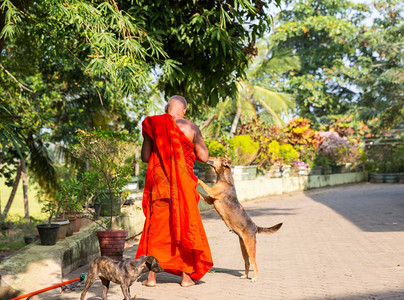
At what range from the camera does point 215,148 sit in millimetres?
15469

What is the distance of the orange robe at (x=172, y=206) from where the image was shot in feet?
19.0

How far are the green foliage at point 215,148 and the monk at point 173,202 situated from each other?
928cm

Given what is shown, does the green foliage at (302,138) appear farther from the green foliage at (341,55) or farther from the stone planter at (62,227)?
the stone planter at (62,227)

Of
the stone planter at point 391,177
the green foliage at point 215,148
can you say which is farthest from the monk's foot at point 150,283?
the stone planter at point 391,177

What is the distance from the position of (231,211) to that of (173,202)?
0.75m

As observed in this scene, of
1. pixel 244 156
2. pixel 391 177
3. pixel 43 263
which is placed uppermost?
pixel 244 156

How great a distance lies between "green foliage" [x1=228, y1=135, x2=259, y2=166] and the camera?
688 inches

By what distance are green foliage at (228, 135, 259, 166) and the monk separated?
11133mm

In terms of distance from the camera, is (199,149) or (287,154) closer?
(199,149)

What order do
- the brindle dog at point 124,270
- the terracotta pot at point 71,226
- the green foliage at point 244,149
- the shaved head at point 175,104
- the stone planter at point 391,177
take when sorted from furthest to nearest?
the stone planter at point 391,177 < the green foliage at point 244,149 < the terracotta pot at point 71,226 < the shaved head at point 175,104 < the brindle dog at point 124,270

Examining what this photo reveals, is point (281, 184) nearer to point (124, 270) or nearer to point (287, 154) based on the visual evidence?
point (287, 154)

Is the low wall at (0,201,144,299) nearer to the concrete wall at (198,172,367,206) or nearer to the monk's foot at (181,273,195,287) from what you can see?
the monk's foot at (181,273,195,287)

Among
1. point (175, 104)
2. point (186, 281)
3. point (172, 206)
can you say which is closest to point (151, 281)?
point (186, 281)

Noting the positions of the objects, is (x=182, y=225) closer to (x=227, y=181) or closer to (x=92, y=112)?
(x=227, y=181)
